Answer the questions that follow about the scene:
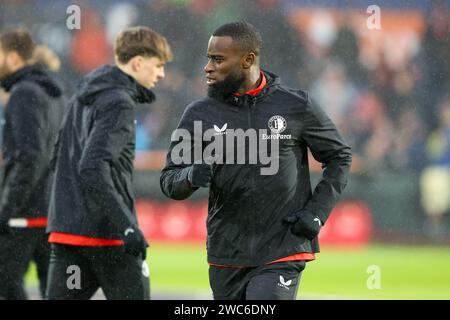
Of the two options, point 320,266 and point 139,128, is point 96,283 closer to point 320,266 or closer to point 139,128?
point 320,266

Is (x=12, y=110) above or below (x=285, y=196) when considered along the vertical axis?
above

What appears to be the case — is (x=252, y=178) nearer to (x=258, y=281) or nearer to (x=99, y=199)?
(x=258, y=281)

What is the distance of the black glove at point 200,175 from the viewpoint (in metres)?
4.78

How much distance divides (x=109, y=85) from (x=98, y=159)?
0.48 meters

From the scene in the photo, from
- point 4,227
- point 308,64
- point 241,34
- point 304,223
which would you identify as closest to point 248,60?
point 241,34

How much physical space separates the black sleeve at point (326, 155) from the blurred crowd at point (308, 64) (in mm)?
10769

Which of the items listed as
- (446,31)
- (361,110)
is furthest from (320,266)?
(446,31)

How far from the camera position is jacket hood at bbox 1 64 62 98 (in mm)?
6852

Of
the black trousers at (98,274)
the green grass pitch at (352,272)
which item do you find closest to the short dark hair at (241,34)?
the black trousers at (98,274)

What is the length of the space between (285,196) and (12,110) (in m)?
2.30

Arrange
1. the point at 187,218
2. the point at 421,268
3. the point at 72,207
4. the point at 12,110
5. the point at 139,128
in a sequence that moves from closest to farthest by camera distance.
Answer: the point at 72,207 → the point at 12,110 → the point at 421,268 → the point at 187,218 → the point at 139,128

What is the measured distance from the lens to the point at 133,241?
5625 mm

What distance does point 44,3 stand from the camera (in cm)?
1688

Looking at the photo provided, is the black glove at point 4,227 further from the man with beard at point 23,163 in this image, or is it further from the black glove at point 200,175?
the black glove at point 200,175
